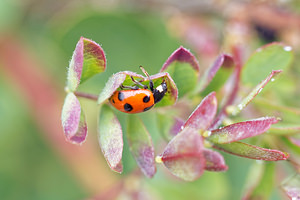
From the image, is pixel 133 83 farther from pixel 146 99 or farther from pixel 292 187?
pixel 292 187

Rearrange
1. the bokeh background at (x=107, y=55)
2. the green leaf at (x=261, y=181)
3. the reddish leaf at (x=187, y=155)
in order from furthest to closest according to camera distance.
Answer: the bokeh background at (x=107, y=55)
the green leaf at (x=261, y=181)
the reddish leaf at (x=187, y=155)

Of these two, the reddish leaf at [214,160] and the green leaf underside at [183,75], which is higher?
the green leaf underside at [183,75]

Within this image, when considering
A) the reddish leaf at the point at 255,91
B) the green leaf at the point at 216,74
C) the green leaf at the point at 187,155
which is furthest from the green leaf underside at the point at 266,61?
the green leaf at the point at 187,155

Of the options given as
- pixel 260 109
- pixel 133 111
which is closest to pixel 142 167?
pixel 133 111

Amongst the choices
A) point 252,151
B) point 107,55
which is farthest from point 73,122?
point 107,55

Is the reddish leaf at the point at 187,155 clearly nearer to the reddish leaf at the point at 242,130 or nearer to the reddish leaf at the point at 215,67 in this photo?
the reddish leaf at the point at 242,130

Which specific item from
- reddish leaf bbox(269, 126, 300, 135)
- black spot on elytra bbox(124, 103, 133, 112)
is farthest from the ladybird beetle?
reddish leaf bbox(269, 126, 300, 135)

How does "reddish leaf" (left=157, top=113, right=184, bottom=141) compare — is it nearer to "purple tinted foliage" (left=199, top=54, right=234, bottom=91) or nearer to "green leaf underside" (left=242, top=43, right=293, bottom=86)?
"purple tinted foliage" (left=199, top=54, right=234, bottom=91)
